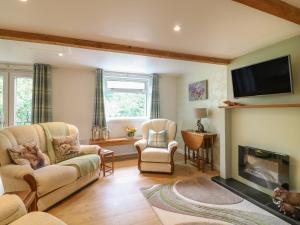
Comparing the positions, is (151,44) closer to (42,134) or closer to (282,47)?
(282,47)

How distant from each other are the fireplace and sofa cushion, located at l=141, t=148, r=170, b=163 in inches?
51.0

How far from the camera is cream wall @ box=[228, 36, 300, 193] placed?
7.50 ft

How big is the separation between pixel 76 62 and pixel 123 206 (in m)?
2.95

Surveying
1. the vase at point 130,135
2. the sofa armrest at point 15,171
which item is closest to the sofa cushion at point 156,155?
the vase at point 130,135

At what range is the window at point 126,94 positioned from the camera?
4754 mm

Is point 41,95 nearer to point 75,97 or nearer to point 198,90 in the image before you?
point 75,97

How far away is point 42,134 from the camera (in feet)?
10.0

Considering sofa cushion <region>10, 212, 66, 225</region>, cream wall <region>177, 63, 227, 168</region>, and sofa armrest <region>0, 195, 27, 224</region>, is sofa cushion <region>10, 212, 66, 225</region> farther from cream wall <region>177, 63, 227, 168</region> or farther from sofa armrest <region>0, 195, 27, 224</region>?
cream wall <region>177, 63, 227, 168</region>

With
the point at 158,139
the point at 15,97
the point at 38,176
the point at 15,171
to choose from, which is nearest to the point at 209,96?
the point at 158,139

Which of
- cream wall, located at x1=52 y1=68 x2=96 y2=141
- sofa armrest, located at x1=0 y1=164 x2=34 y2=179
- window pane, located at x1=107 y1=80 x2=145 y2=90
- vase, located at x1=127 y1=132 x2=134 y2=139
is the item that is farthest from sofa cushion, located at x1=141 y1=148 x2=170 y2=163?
window pane, located at x1=107 y1=80 x2=145 y2=90

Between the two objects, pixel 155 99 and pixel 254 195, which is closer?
pixel 254 195

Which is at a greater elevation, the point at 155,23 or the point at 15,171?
the point at 155,23

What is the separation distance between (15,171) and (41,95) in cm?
214

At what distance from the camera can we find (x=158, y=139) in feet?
12.7
